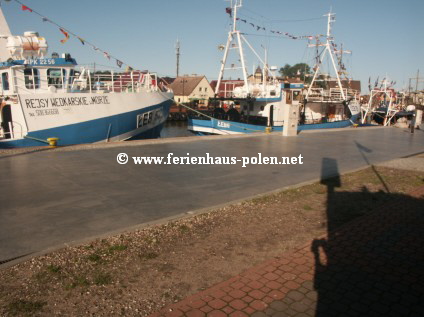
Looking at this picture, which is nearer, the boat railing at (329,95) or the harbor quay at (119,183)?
the harbor quay at (119,183)

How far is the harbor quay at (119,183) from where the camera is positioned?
557 cm

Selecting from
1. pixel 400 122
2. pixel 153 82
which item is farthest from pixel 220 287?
pixel 400 122

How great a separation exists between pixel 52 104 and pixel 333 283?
13968 millimetres

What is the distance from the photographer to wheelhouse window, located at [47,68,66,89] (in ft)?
52.4

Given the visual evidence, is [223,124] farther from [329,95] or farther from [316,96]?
[316,96]

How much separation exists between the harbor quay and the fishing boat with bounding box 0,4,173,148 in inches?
96.1

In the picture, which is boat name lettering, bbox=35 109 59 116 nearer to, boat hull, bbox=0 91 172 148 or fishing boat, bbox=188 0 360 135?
boat hull, bbox=0 91 172 148

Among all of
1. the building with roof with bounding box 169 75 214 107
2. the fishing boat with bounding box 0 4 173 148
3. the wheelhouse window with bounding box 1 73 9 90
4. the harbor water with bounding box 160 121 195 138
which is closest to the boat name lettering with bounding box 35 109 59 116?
the fishing boat with bounding box 0 4 173 148

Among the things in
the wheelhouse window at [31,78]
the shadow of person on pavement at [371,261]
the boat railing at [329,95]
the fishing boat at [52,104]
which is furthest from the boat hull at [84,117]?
the boat railing at [329,95]

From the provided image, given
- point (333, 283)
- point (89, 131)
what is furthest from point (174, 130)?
point (333, 283)

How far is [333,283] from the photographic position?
4.06m

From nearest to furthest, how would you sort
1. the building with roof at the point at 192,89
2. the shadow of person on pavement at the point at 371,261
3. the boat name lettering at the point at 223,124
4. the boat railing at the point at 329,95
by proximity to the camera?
the shadow of person on pavement at the point at 371,261, the boat name lettering at the point at 223,124, the boat railing at the point at 329,95, the building with roof at the point at 192,89

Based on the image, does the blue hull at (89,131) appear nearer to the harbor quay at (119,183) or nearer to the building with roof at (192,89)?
the harbor quay at (119,183)

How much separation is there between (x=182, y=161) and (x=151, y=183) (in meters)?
2.90
